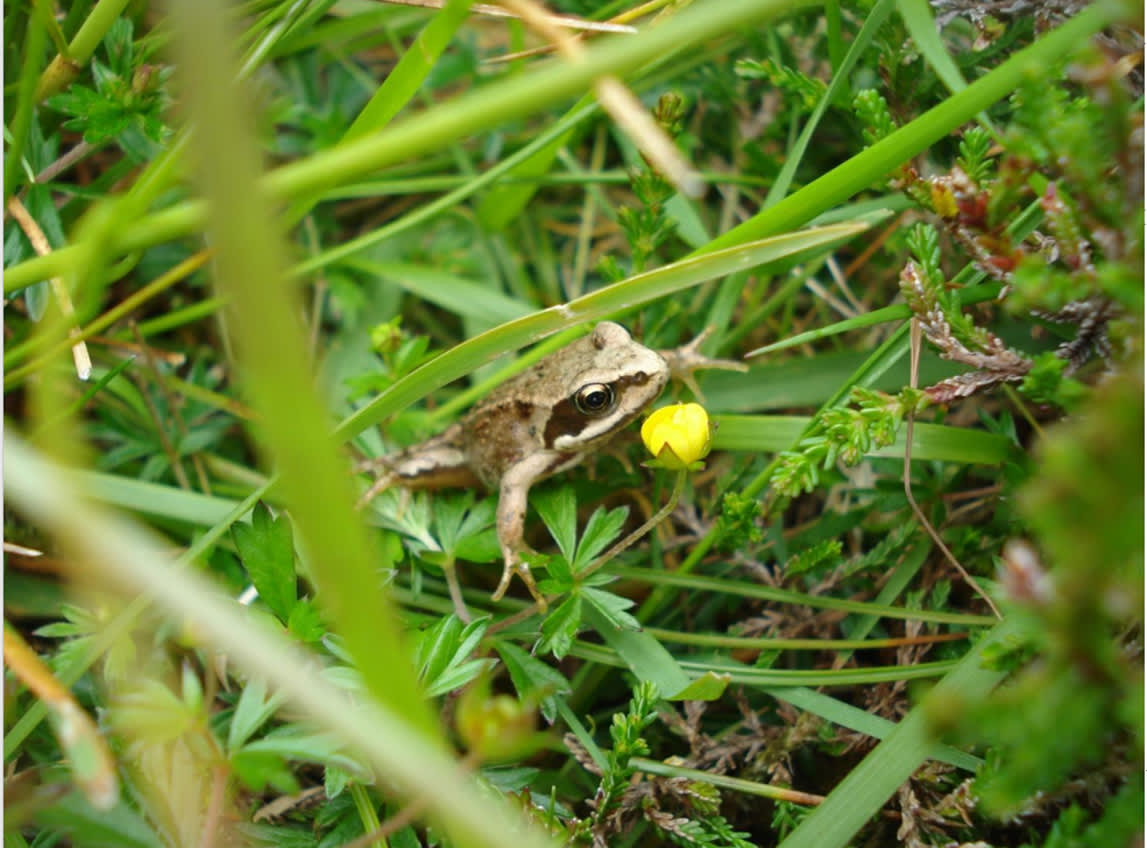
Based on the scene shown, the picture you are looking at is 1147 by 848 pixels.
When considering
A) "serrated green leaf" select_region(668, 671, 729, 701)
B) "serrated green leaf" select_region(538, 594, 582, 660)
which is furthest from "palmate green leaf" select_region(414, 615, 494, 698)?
"serrated green leaf" select_region(668, 671, 729, 701)

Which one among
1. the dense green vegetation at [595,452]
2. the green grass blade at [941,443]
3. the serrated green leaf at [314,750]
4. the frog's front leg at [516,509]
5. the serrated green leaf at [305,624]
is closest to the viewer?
the dense green vegetation at [595,452]

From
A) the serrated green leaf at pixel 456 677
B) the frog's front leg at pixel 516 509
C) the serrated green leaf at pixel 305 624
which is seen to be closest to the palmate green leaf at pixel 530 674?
the frog's front leg at pixel 516 509

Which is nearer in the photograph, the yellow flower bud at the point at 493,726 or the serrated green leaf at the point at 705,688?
the yellow flower bud at the point at 493,726

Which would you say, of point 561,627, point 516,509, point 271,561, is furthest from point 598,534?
point 271,561

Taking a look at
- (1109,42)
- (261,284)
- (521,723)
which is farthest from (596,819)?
(1109,42)

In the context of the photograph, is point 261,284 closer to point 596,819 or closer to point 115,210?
point 115,210

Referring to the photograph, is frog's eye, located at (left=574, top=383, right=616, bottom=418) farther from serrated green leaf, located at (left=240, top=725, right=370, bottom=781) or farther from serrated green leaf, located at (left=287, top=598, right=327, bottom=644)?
serrated green leaf, located at (left=240, top=725, right=370, bottom=781)

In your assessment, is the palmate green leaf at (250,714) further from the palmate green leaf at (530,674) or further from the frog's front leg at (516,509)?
the frog's front leg at (516,509)
